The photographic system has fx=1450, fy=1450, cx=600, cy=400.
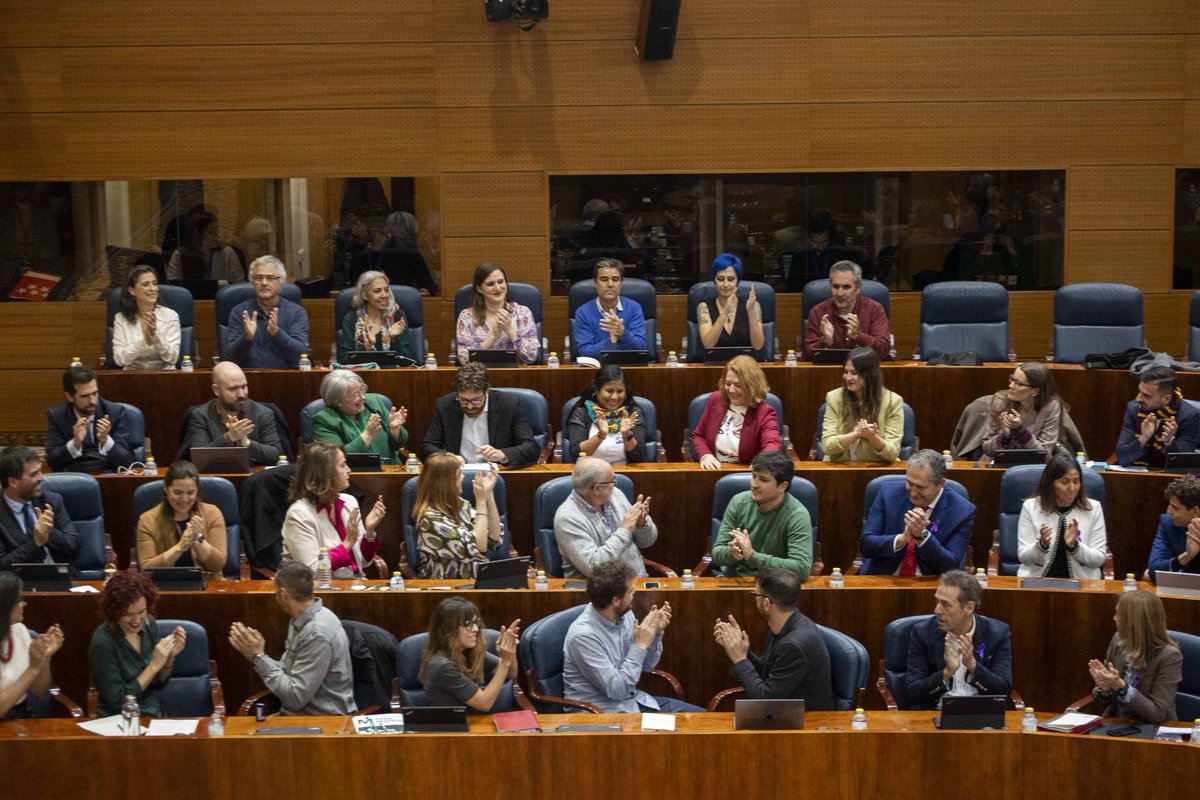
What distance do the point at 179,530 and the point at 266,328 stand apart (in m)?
2.12

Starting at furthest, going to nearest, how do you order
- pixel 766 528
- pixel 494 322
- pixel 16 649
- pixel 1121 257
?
pixel 1121 257
pixel 494 322
pixel 766 528
pixel 16 649

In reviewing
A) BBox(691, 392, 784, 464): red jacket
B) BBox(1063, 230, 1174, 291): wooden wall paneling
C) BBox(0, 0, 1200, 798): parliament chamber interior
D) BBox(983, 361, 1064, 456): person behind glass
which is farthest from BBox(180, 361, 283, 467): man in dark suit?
BBox(1063, 230, 1174, 291): wooden wall paneling

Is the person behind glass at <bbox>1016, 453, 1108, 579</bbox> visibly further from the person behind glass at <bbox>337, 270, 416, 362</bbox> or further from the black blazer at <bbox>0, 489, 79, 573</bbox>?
the black blazer at <bbox>0, 489, 79, 573</bbox>

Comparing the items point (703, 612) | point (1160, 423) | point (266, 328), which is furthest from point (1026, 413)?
point (266, 328)

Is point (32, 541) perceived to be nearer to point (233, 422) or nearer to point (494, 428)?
point (233, 422)

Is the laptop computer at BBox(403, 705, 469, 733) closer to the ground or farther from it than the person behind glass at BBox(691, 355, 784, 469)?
closer to the ground

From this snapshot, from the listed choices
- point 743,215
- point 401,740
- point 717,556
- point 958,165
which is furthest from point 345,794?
point 958,165

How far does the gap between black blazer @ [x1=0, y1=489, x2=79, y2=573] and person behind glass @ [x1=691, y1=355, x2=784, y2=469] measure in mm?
2644

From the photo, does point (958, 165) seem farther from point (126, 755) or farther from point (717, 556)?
point (126, 755)

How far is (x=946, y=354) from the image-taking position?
749 centimetres

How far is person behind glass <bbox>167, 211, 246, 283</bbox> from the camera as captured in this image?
8562 millimetres

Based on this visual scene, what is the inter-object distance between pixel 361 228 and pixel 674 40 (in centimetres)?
213

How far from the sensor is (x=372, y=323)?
24.7 feet

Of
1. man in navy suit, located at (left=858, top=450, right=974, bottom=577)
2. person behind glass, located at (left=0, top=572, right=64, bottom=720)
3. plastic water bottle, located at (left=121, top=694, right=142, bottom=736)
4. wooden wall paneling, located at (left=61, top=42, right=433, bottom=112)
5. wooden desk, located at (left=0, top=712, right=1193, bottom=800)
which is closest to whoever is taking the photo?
wooden desk, located at (left=0, top=712, right=1193, bottom=800)
